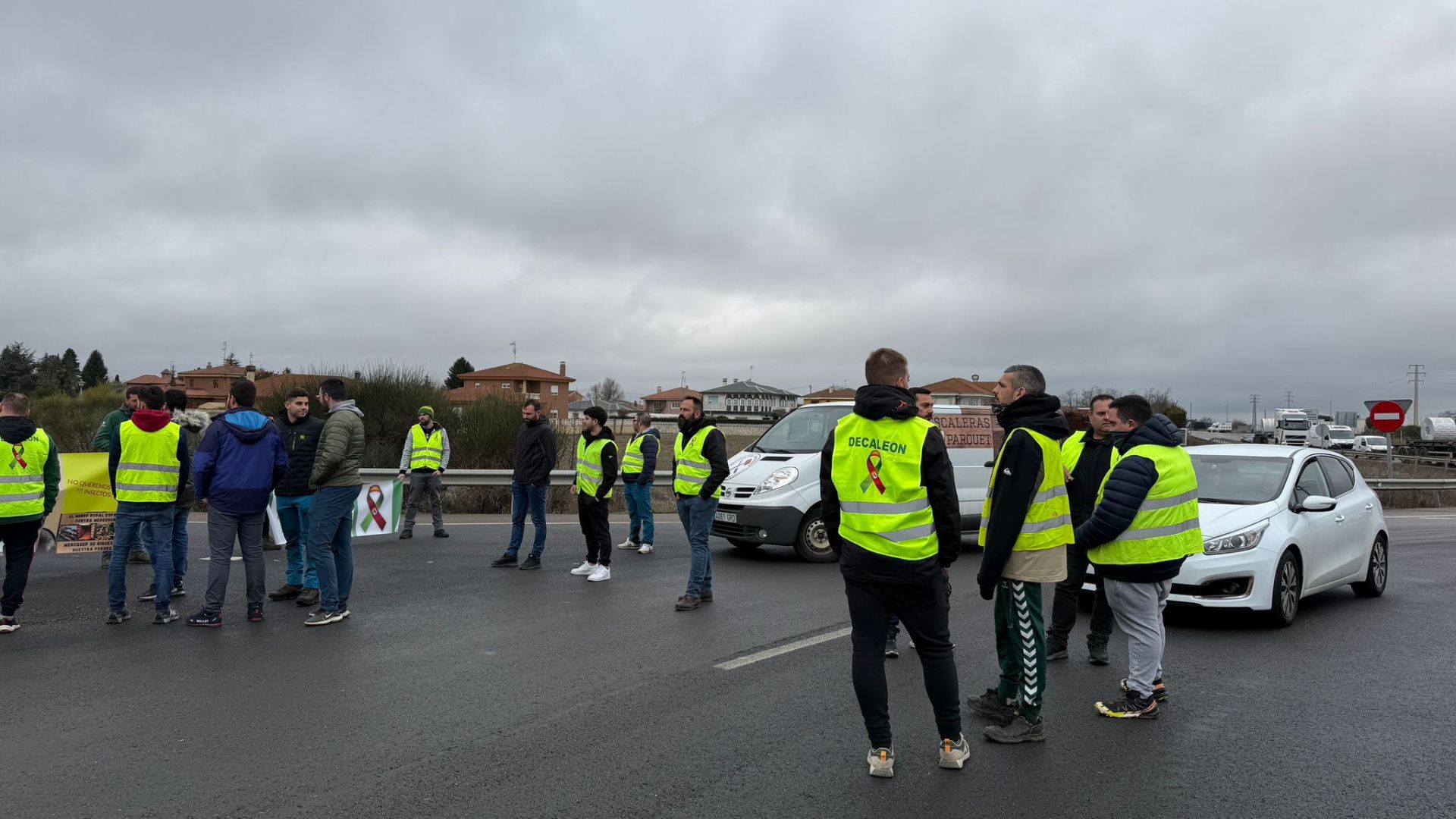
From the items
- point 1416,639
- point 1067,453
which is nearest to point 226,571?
point 1067,453

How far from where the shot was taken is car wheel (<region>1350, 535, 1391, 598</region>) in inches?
363

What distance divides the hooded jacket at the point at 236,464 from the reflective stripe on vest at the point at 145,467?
0.36m

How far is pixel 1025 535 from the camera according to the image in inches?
194

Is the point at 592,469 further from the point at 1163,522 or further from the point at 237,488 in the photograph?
the point at 1163,522

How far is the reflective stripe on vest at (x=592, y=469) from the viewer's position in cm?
945

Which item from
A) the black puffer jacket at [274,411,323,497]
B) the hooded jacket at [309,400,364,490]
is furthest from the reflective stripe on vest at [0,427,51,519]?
the hooded jacket at [309,400,364,490]

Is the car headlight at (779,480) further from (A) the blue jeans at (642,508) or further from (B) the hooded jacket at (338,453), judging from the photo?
(B) the hooded jacket at (338,453)

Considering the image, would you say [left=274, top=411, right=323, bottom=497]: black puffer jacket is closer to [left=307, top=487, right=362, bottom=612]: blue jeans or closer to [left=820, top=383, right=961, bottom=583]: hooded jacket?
[left=307, top=487, right=362, bottom=612]: blue jeans

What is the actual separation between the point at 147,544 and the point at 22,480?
989 mm

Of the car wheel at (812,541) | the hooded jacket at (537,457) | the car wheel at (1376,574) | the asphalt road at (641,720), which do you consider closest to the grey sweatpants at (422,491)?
the hooded jacket at (537,457)

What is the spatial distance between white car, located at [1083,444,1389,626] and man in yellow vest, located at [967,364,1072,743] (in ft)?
8.27

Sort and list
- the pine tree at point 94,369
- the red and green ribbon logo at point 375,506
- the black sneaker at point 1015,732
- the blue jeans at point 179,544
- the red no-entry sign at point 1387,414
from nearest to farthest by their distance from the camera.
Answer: the black sneaker at point 1015,732, the blue jeans at point 179,544, the red and green ribbon logo at point 375,506, the red no-entry sign at point 1387,414, the pine tree at point 94,369

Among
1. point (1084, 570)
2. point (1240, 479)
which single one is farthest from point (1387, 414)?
point (1084, 570)

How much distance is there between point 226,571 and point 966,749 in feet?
19.2
